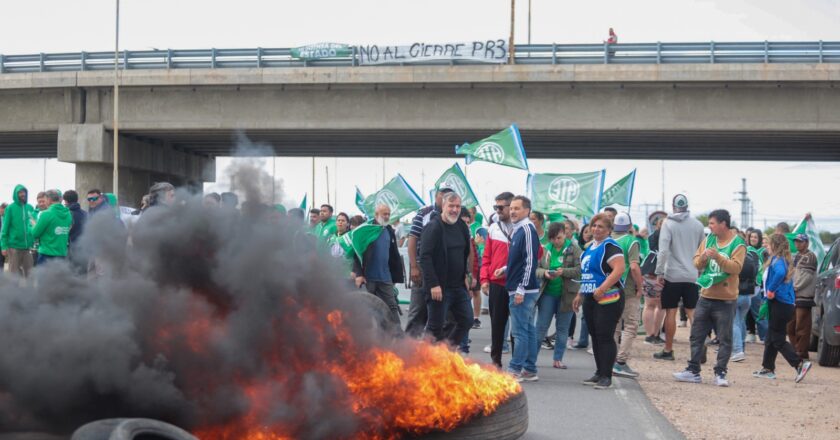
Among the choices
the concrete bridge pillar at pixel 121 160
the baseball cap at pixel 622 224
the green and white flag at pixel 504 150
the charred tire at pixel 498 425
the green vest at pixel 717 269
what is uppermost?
the concrete bridge pillar at pixel 121 160

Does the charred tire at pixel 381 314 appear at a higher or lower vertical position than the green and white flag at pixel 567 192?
lower

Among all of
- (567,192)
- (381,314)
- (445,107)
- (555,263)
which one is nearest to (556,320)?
(555,263)

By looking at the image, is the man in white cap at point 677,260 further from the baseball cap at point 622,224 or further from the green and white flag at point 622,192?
the green and white flag at point 622,192

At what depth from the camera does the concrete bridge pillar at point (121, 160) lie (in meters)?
36.1

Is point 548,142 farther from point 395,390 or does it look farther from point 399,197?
point 395,390

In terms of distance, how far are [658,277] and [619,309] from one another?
307 centimetres

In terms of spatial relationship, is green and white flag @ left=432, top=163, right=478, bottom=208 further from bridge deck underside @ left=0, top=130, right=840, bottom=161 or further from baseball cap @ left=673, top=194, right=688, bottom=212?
bridge deck underside @ left=0, top=130, right=840, bottom=161

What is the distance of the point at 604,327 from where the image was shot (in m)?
9.54

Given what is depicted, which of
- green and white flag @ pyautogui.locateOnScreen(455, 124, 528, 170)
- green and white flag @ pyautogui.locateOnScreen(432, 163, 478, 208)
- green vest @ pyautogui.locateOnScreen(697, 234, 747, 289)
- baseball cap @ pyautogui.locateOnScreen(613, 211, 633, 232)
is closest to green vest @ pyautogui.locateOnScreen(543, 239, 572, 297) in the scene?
baseball cap @ pyautogui.locateOnScreen(613, 211, 633, 232)

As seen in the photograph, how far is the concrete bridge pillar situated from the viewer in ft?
119

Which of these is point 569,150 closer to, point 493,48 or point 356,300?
point 493,48

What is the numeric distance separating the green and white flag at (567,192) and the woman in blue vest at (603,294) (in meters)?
7.75

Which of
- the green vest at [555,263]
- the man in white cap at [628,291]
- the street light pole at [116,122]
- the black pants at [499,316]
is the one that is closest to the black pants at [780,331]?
the man in white cap at [628,291]

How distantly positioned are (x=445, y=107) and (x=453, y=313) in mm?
23210
